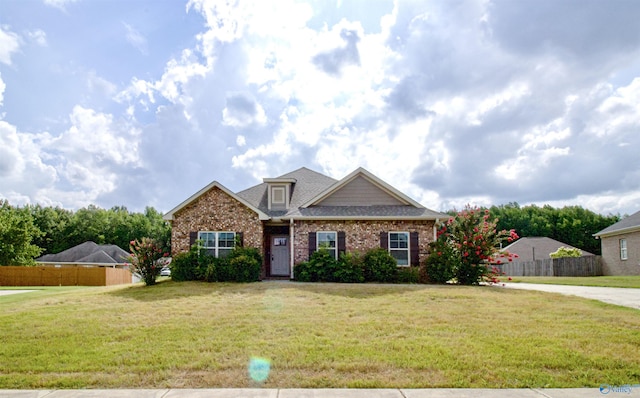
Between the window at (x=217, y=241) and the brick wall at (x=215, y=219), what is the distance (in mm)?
210

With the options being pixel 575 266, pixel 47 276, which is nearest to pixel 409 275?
pixel 575 266

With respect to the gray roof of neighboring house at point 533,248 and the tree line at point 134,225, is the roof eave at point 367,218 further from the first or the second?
the tree line at point 134,225

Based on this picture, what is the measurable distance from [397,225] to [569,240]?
1916 inches

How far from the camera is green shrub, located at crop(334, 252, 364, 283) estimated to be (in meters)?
17.3

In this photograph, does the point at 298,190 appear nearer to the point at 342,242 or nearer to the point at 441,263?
the point at 342,242

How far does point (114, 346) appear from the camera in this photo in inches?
293

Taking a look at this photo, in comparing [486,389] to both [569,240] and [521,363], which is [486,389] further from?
[569,240]

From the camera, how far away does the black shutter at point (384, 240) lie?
18.4 metres

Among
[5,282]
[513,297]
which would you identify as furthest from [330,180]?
[5,282]

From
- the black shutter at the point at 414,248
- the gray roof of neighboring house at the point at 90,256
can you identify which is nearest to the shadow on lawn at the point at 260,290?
the black shutter at the point at 414,248

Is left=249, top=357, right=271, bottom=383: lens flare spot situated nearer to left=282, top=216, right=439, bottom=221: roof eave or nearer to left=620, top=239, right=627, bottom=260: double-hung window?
left=282, top=216, right=439, bottom=221: roof eave

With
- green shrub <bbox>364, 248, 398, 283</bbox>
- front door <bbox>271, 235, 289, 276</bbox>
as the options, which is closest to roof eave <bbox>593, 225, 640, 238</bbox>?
green shrub <bbox>364, 248, 398, 283</bbox>

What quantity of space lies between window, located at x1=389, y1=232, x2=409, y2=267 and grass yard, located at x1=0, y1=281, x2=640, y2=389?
20.0 feet

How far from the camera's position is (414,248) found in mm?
18359
